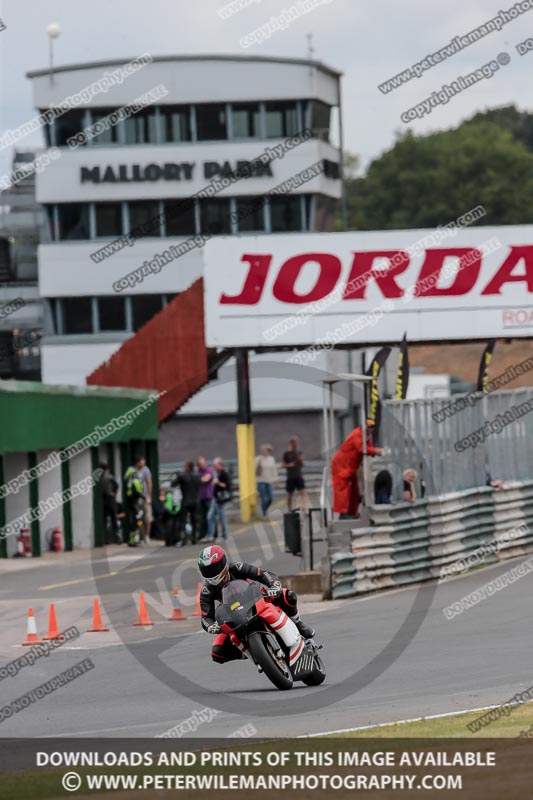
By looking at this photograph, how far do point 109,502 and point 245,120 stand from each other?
98.0 feet

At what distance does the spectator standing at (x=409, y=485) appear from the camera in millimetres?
23062

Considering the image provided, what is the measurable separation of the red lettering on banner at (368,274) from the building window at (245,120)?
24.1 m

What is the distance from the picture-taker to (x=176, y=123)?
61.1 meters

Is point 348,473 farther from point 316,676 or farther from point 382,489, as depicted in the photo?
point 316,676

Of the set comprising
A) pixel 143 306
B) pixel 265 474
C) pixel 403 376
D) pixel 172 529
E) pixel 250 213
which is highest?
pixel 250 213

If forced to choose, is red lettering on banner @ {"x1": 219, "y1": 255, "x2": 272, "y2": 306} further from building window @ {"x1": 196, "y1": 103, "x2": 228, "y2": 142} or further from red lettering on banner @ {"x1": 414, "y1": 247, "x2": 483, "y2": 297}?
building window @ {"x1": 196, "y1": 103, "x2": 228, "y2": 142}

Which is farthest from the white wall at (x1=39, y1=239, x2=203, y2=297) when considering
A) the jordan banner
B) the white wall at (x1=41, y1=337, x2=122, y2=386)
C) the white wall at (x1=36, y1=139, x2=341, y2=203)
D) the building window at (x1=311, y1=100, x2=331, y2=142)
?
the jordan banner

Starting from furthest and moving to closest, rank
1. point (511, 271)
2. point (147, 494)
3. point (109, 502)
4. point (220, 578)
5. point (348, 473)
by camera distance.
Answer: point (511, 271)
point (147, 494)
point (109, 502)
point (348, 473)
point (220, 578)

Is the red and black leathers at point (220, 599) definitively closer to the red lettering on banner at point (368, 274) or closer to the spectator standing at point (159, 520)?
the spectator standing at point (159, 520)

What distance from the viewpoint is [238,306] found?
37.8 m

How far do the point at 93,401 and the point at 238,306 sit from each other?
428 centimetres

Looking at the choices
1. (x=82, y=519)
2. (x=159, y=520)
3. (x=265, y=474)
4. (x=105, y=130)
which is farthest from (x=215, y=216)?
(x=82, y=519)

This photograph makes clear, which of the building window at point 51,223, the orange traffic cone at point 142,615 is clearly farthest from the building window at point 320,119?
the orange traffic cone at point 142,615

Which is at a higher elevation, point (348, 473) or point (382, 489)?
point (348, 473)
